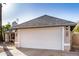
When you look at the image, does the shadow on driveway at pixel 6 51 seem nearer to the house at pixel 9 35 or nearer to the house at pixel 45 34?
the house at pixel 9 35

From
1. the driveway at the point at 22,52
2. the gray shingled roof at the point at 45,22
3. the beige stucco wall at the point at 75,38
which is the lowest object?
the driveway at the point at 22,52

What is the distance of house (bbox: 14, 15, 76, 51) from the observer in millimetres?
10305

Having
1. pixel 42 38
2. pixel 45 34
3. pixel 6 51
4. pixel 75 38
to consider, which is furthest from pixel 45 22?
pixel 75 38

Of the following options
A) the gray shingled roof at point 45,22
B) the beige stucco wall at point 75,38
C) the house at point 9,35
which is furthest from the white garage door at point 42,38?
the beige stucco wall at point 75,38

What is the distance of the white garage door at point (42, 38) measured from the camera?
33.9 ft

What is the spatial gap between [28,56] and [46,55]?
3.13 feet

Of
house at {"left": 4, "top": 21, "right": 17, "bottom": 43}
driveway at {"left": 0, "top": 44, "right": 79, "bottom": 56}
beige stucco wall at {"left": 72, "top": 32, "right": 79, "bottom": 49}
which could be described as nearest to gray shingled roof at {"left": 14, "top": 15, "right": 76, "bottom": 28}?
house at {"left": 4, "top": 21, "right": 17, "bottom": 43}

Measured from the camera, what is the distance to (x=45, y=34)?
34.0 ft

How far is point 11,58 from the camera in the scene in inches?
319

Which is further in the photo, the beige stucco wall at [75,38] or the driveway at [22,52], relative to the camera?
the beige stucco wall at [75,38]

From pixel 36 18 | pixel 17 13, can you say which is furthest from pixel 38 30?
pixel 17 13

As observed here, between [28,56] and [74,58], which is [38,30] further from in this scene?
[74,58]

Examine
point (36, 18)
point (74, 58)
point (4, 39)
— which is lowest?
point (74, 58)

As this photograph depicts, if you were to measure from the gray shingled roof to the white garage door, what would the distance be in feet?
0.80
